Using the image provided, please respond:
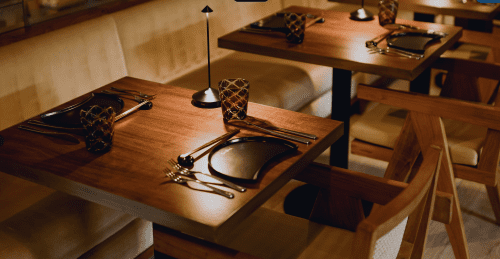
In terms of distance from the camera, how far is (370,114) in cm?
230

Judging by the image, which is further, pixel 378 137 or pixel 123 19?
pixel 123 19

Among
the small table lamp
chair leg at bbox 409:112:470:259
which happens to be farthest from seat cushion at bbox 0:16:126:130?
chair leg at bbox 409:112:470:259

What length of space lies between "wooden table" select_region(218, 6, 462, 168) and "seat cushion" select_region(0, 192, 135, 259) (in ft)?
2.89

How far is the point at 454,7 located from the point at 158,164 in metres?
2.12

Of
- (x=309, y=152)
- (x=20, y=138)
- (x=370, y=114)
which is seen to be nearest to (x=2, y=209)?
(x=20, y=138)

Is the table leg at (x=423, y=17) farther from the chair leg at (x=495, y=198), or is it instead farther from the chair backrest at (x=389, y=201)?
the chair backrest at (x=389, y=201)

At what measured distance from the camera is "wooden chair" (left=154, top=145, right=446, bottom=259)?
103 centimetres

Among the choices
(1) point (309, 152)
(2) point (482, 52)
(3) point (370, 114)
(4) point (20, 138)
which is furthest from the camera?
(2) point (482, 52)

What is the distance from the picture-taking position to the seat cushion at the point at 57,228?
1595 millimetres

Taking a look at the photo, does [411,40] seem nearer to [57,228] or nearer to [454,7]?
[454,7]

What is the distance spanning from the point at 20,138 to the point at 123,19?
1.20m

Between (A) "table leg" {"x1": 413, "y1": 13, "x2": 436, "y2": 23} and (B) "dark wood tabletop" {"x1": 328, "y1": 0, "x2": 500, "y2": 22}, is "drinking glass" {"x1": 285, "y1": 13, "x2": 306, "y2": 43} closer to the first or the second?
(B) "dark wood tabletop" {"x1": 328, "y1": 0, "x2": 500, "y2": 22}

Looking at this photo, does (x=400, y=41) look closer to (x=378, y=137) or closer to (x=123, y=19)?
(x=378, y=137)

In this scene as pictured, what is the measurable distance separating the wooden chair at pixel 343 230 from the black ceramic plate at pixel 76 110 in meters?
0.51
